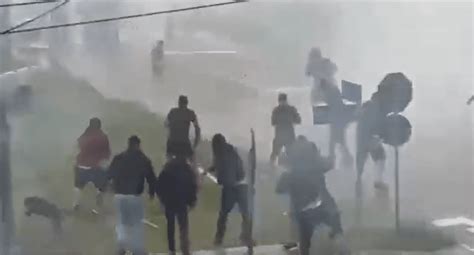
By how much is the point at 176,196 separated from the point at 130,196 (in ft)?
0.43

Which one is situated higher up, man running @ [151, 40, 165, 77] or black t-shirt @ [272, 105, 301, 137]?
man running @ [151, 40, 165, 77]

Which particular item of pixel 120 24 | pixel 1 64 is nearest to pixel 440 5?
pixel 120 24

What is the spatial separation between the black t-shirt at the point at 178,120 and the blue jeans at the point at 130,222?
209mm

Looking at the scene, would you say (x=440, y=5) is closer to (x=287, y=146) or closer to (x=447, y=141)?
(x=447, y=141)

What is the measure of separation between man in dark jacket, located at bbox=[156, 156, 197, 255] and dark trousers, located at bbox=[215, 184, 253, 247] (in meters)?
0.09

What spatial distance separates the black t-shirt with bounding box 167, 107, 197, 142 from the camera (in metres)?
2.27

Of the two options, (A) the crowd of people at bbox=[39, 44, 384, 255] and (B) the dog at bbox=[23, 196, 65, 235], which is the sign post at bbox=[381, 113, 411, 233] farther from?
(B) the dog at bbox=[23, 196, 65, 235]

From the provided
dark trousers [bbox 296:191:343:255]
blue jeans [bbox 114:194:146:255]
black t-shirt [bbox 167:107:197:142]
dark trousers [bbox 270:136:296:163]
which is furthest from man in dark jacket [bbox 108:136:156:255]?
dark trousers [bbox 296:191:343:255]

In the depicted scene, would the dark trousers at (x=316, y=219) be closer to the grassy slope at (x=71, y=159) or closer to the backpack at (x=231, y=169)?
the grassy slope at (x=71, y=159)

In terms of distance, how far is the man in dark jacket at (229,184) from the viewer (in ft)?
7.47

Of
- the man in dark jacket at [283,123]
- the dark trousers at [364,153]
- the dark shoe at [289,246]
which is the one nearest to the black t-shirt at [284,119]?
the man in dark jacket at [283,123]

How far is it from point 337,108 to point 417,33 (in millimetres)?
316

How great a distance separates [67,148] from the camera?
226cm

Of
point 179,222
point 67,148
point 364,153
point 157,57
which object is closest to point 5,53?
point 67,148
